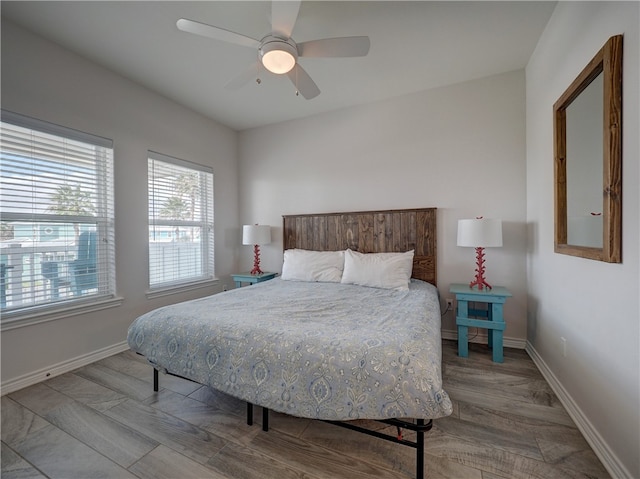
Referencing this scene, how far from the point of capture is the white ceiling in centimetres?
→ 197

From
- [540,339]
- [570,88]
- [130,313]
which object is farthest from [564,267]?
[130,313]

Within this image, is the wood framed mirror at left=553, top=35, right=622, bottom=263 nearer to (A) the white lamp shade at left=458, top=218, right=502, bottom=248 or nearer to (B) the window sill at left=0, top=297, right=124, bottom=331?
(A) the white lamp shade at left=458, top=218, right=502, bottom=248

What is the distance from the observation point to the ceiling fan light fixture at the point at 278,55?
70.1 inches

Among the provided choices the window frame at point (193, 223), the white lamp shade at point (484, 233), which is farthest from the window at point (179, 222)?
the white lamp shade at point (484, 233)

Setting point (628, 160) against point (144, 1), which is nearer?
point (628, 160)

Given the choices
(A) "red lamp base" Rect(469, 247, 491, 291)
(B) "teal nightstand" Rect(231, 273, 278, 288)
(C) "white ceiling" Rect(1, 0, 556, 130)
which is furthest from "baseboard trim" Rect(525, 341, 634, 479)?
(B) "teal nightstand" Rect(231, 273, 278, 288)

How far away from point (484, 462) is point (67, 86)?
4116 mm

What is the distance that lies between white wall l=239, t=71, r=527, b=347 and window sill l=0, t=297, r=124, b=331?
2031mm

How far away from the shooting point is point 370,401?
46.7 inches

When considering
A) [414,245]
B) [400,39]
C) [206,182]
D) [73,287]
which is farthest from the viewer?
[206,182]

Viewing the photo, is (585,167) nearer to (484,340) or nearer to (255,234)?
(484,340)

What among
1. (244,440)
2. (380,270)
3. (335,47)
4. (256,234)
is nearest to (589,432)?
(380,270)

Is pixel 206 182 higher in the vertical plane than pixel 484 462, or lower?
higher

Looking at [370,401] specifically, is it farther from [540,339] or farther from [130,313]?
[130,313]
